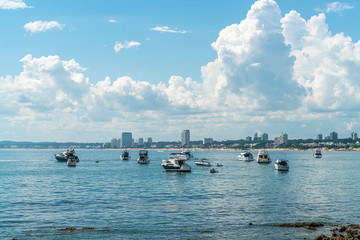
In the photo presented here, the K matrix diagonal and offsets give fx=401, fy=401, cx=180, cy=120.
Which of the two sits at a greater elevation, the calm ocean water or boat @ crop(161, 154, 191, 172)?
boat @ crop(161, 154, 191, 172)

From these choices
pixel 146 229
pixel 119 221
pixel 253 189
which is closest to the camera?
pixel 146 229

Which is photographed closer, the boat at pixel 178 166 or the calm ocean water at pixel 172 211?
the calm ocean water at pixel 172 211

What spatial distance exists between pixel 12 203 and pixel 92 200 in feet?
40.7

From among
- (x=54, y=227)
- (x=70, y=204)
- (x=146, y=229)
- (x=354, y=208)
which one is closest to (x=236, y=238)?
(x=146, y=229)

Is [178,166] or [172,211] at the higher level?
[178,166]

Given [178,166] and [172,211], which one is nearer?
[172,211]

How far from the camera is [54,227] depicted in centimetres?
4525

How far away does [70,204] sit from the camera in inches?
2445

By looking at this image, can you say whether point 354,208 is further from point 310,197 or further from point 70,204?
point 70,204

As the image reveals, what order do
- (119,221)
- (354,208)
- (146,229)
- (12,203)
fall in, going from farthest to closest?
(12,203) < (354,208) < (119,221) < (146,229)

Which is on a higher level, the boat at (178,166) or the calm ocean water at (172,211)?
the boat at (178,166)

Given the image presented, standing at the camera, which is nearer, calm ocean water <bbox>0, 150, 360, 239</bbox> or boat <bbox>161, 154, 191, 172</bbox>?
calm ocean water <bbox>0, 150, 360, 239</bbox>

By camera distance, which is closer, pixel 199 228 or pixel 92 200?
pixel 199 228

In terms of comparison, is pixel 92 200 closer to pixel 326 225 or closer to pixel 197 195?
pixel 197 195
